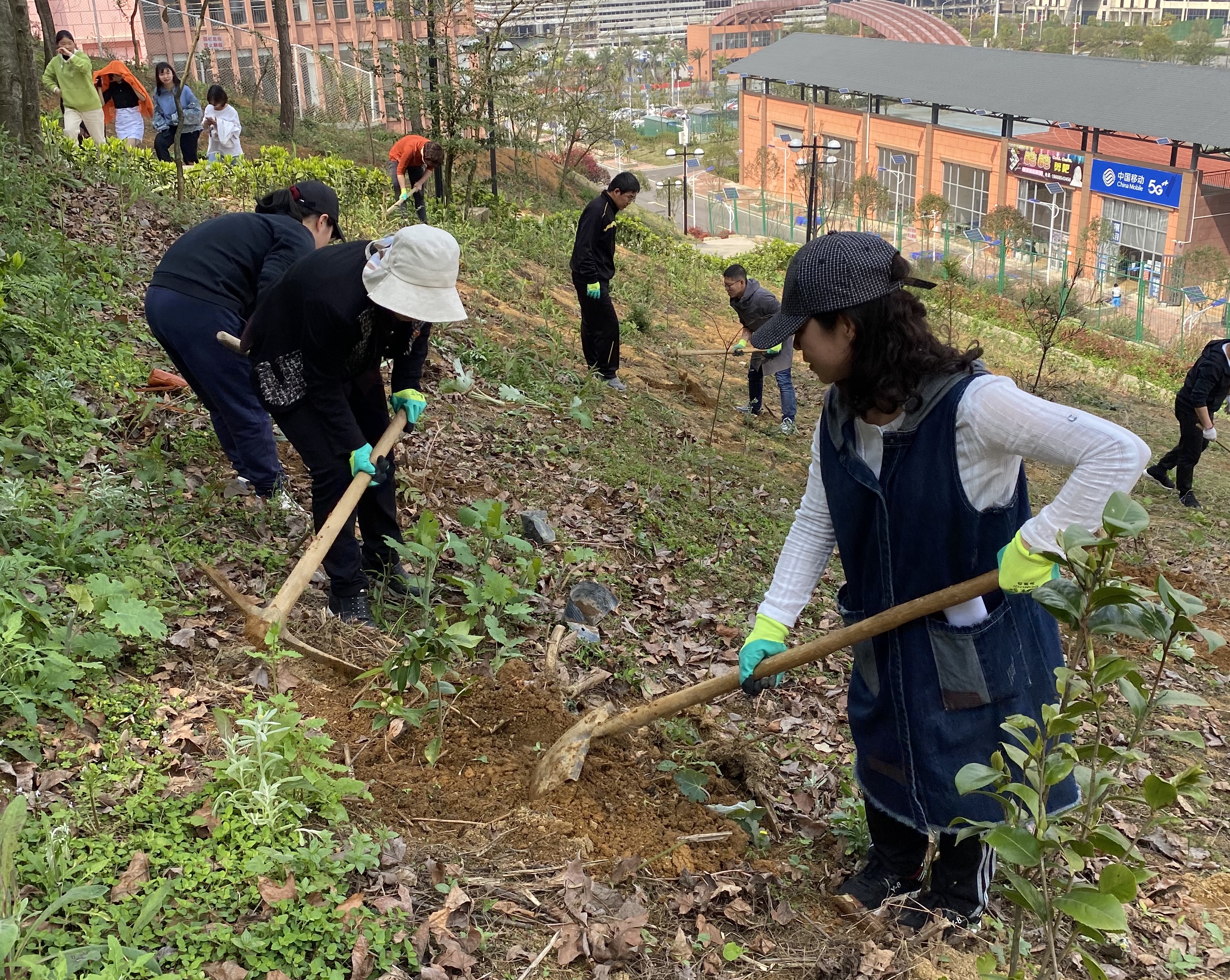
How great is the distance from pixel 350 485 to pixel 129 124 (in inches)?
447

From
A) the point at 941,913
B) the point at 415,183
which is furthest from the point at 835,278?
the point at 415,183

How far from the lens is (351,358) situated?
3.93 metres

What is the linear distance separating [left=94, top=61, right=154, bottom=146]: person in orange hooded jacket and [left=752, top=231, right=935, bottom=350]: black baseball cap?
40.3 ft

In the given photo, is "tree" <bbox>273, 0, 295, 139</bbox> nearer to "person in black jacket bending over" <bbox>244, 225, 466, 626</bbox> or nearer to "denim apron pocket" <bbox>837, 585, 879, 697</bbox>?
"person in black jacket bending over" <bbox>244, 225, 466, 626</bbox>

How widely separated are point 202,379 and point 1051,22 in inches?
5575

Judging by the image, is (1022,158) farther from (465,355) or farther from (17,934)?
(17,934)

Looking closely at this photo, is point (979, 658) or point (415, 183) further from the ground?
point (415, 183)

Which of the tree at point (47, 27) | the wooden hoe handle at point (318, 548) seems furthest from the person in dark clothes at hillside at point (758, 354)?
the tree at point (47, 27)

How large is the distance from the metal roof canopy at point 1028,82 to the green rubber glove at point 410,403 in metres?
33.3

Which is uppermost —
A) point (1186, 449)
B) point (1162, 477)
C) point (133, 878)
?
point (133, 878)

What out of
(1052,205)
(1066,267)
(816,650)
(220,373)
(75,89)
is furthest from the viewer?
(1052,205)

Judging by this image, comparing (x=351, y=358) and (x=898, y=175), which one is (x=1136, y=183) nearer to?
(x=898, y=175)

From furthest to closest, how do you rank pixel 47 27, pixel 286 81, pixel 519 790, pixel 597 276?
pixel 286 81, pixel 47 27, pixel 597 276, pixel 519 790

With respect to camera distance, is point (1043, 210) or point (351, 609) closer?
point (351, 609)
